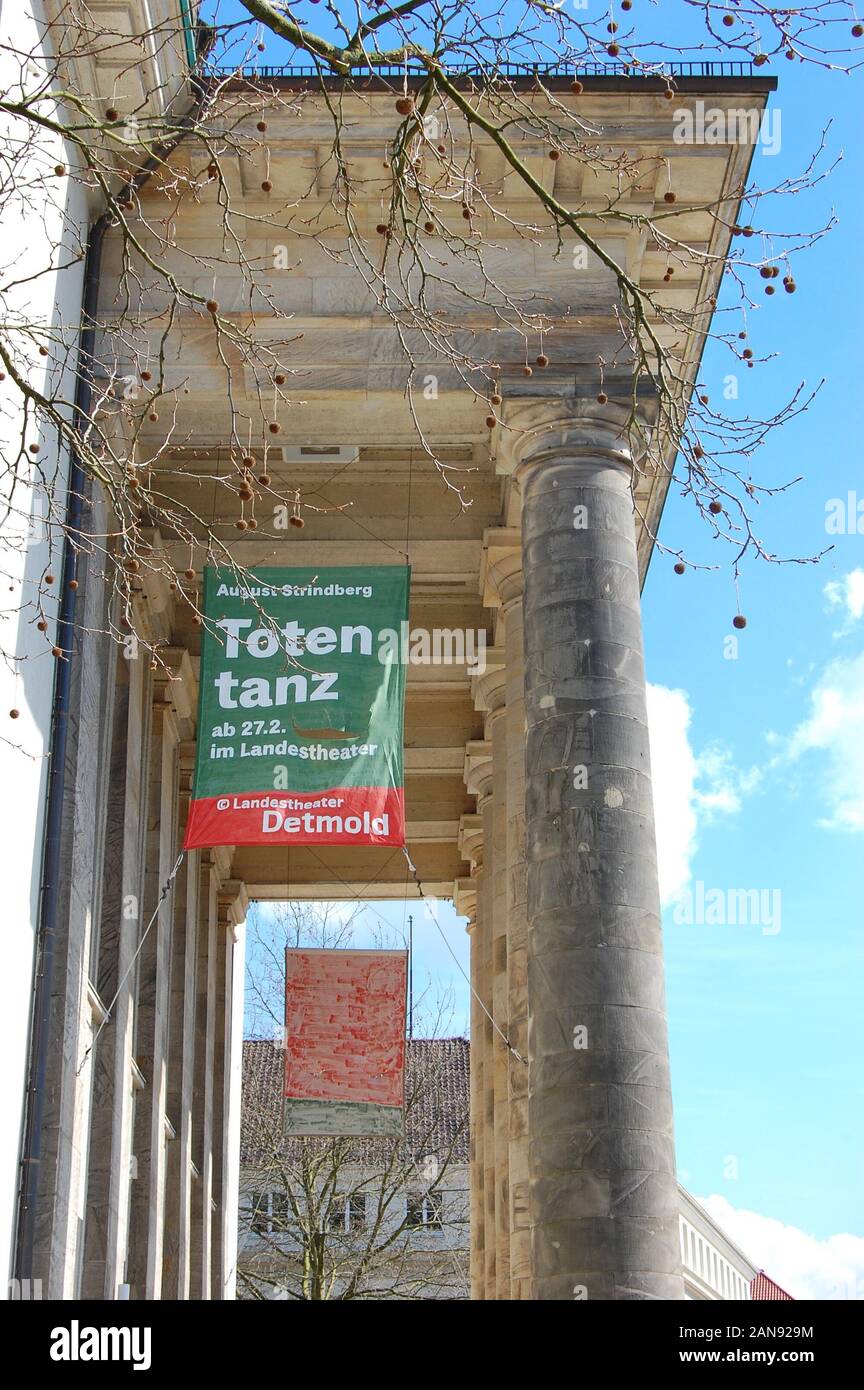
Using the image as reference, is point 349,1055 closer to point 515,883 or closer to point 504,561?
point 515,883

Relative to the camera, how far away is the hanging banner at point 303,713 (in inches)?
585

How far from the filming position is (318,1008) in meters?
22.0

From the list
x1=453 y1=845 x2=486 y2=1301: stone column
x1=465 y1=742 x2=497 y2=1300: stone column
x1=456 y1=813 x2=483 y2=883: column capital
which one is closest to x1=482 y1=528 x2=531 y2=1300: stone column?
x1=465 y1=742 x2=497 y2=1300: stone column

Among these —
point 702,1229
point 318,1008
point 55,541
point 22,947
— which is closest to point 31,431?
point 55,541

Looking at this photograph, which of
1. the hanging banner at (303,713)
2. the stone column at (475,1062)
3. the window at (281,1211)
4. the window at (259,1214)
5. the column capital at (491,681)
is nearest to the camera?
the hanging banner at (303,713)

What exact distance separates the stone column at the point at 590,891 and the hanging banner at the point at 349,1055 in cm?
826

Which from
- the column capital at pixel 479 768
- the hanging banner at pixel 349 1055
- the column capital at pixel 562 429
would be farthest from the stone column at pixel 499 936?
the column capital at pixel 562 429

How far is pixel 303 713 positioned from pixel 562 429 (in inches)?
138

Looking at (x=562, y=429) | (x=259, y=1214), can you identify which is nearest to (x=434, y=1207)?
(x=259, y=1214)

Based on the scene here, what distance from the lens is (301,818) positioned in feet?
48.8

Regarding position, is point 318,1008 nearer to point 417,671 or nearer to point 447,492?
point 417,671

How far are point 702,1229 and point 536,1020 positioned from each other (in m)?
19.0

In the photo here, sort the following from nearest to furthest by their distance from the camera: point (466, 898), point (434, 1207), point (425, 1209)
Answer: point (466, 898), point (425, 1209), point (434, 1207)

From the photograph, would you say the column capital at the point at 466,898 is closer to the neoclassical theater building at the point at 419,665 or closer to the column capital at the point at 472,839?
the column capital at the point at 472,839
